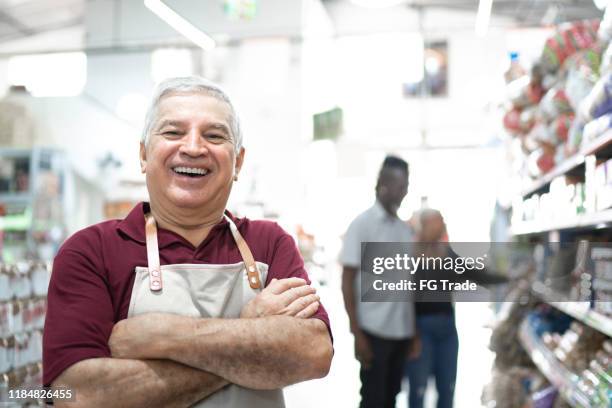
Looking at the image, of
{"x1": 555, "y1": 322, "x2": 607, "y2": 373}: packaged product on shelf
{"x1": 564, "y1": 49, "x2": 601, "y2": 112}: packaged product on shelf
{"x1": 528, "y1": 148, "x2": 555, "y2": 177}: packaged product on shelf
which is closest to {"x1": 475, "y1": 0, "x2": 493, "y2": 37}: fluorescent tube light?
{"x1": 564, "y1": 49, "x2": 601, "y2": 112}: packaged product on shelf

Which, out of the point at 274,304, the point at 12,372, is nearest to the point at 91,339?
the point at 274,304

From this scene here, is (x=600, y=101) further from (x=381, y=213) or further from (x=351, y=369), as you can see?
(x=351, y=369)

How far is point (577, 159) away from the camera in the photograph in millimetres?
2404

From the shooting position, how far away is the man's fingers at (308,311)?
1.38 meters

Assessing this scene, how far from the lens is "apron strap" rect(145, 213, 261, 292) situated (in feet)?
4.58

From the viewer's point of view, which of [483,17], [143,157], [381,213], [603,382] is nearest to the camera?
[143,157]

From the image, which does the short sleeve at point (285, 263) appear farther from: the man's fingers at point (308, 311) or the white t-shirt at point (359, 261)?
the white t-shirt at point (359, 261)

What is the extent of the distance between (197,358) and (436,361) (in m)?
1.70

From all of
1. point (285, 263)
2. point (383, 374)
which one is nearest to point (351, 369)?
point (383, 374)

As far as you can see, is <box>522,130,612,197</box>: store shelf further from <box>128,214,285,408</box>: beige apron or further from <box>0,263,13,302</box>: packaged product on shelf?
<box>0,263,13,302</box>: packaged product on shelf

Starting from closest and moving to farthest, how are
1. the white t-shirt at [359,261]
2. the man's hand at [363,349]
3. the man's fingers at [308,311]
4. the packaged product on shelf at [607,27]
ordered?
the man's fingers at [308,311] → the packaged product on shelf at [607,27] → the white t-shirt at [359,261] → the man's hand at [363,349]

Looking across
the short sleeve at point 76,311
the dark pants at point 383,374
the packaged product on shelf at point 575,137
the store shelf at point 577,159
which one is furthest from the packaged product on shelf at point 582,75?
the short sleeve at point 76,311

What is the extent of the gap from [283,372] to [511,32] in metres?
2.16

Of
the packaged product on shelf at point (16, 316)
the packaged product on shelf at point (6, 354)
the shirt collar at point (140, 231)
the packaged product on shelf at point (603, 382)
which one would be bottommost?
the packaged product on shelf at point (603, 382)
